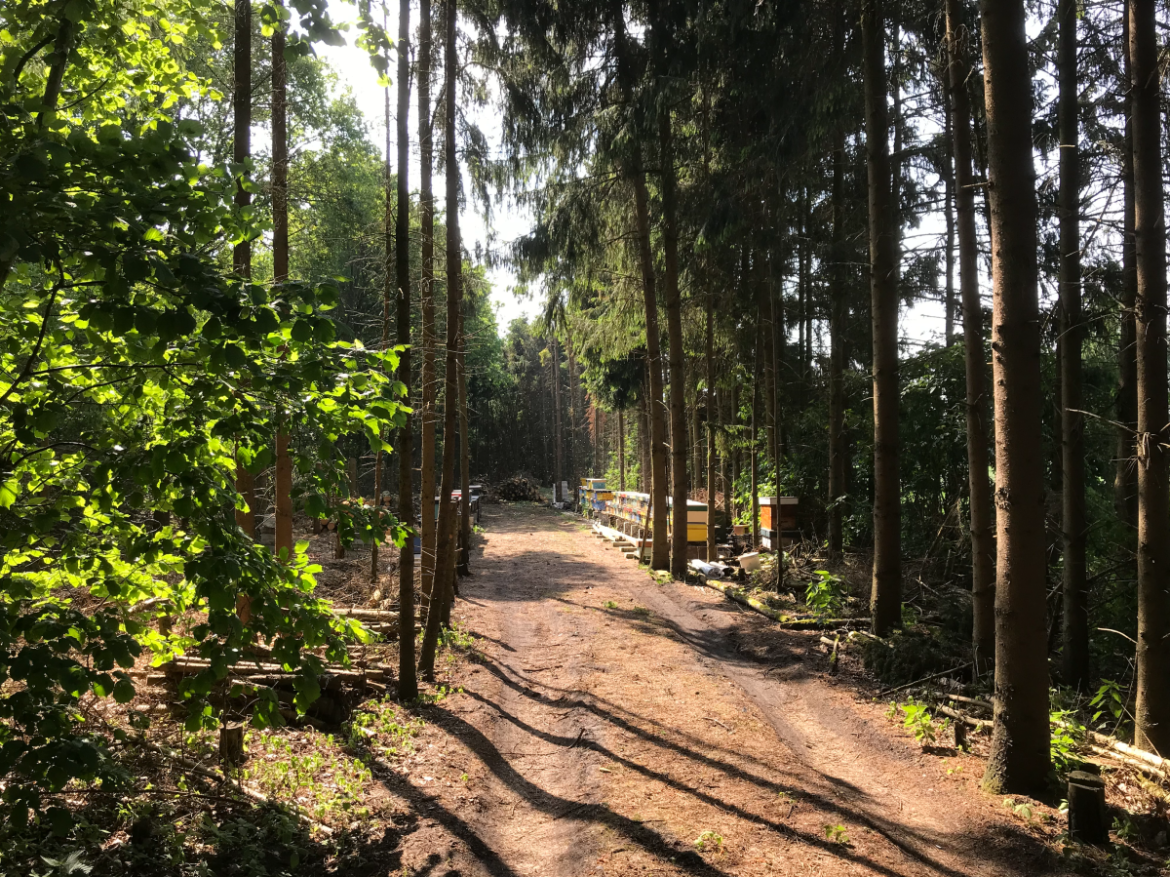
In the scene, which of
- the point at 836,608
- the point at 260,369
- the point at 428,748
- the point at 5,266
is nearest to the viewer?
the point at 5,266

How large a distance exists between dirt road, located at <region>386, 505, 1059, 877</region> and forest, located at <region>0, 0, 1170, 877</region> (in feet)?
0.19

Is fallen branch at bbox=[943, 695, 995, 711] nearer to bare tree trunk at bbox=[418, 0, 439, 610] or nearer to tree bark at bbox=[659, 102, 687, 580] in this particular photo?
bare tree trunk at bbox=[418, 0, 439, 610]

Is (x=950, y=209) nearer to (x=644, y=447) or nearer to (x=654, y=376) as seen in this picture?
(x=654, y=376)

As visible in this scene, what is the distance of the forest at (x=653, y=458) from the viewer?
10.2ft

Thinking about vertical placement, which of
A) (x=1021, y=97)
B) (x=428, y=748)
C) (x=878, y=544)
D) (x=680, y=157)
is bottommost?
(x=428, y=748)

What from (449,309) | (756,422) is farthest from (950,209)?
(449,309)

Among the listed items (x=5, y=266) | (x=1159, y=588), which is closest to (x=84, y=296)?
(x=5, y=266)

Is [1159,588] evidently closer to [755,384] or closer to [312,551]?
[755,384]

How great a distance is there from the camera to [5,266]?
288 centimetres

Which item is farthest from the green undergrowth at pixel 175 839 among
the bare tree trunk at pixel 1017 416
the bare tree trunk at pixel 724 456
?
the bare tree trunk at pixel 724 456

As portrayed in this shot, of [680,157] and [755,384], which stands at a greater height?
Answer: [680,157]

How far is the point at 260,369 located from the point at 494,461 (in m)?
56.1

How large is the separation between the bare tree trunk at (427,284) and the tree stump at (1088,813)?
7251mm

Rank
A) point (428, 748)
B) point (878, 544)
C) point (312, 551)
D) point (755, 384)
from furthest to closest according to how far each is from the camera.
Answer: point (312, 551)
point (755, 384)
point (878, 544)
point (428, 748)
